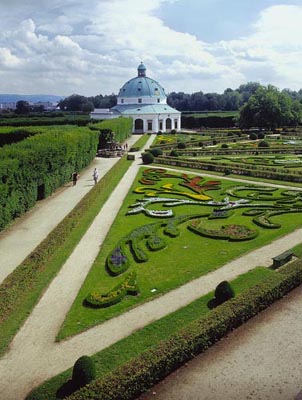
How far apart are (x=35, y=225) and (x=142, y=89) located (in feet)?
282

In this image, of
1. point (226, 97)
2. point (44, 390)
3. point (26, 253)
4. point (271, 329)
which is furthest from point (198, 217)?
point (226, 97)

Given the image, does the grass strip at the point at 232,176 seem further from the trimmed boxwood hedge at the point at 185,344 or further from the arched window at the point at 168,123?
the arched window at the point at 168,123

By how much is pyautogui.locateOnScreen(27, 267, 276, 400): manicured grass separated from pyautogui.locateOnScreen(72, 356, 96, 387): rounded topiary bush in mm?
436

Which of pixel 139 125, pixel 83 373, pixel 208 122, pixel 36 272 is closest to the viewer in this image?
pixel 83 373

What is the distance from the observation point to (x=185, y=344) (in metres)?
10.3

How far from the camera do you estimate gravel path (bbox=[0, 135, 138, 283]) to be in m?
17.6

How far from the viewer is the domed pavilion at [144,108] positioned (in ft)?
311

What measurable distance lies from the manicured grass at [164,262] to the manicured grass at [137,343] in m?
1.35

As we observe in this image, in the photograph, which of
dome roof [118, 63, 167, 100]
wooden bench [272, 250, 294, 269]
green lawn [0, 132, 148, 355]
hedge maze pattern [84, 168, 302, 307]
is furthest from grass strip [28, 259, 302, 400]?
dome roof [118, 63, 167, 100]

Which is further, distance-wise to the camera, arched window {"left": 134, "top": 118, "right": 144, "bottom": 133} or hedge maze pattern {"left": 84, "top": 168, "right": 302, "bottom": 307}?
arched window {"left": 134, "top": 118, "right": 144, "bottom": 133}

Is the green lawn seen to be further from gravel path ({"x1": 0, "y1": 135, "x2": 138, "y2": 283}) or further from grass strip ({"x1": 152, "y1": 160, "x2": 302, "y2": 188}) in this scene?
grass strip ({"x1": 152, "y1": 160, "x2": 302, "y2": 188})

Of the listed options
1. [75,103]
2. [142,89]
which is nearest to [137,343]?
[142,89]

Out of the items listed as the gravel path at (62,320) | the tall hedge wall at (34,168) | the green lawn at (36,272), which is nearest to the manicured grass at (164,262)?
the gravel path at (62,320)

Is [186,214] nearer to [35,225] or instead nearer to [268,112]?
[35,225]
